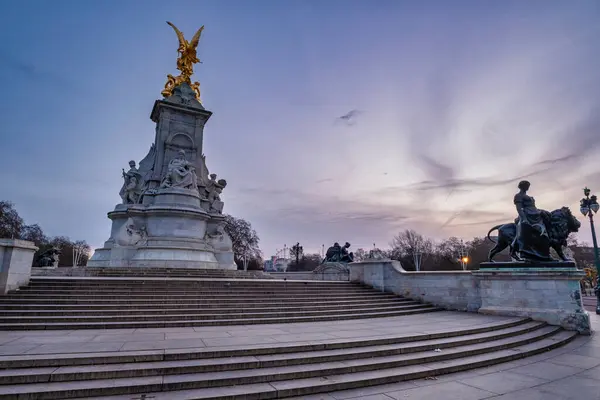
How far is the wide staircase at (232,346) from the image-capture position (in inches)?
201

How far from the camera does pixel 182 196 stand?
80.6 feet

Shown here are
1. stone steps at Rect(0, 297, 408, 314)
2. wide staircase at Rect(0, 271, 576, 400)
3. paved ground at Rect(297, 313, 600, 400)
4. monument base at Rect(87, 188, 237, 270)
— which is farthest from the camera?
monument base at Rect(87, 188, 237, 270)

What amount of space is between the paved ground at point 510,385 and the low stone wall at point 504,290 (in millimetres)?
4329

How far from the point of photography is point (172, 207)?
23.5 metres

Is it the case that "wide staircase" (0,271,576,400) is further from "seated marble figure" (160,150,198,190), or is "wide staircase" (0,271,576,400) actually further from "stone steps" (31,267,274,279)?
"seated marble figure" (160,150,198,190)

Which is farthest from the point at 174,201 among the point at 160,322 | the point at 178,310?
the point at 160,322

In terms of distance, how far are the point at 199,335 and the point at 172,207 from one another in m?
17.1

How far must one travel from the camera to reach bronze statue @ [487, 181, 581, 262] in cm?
1215

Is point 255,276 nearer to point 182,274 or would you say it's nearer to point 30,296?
point 182,274

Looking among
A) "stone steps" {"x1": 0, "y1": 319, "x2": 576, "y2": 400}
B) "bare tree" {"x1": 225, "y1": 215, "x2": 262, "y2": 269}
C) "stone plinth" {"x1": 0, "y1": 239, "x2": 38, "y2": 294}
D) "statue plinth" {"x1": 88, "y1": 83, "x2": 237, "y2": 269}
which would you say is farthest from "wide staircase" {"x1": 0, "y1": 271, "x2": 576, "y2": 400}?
"bare tree" {"x1": 225, "y1": 215, "x2": 262, "y2": 269}

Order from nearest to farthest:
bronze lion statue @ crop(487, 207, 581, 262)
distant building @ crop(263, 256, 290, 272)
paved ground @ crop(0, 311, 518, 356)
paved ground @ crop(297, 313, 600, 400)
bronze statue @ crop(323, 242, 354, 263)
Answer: paved ground @ crop(297, 313, 600, 400), paved ground @ crop(0, 311, 518, 356), bronze lion statue @ crop(487, 207, 581, 262), bronze statue @ crop(323, 242, 354, 263), distant building @ crop(263, 256, 290, 272)

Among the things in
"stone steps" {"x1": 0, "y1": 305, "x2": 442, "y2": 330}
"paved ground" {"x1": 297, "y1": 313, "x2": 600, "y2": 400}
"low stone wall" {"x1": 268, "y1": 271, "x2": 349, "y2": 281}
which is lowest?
"paved ground" {"x1": 297, "y1": 313, "x2": 600, "y2": 400}

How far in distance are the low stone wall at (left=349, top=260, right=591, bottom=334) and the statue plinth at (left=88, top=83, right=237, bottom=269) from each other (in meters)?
13.1

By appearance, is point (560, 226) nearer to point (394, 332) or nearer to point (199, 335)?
point (394, 332)
